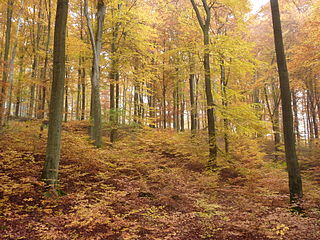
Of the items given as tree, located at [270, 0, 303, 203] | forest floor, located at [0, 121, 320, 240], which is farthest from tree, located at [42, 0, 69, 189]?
tree, located at [270, 0, 303, 203]

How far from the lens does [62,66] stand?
616cm

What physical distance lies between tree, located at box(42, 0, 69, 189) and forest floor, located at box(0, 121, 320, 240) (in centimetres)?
46

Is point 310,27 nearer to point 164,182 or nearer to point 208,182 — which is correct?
point 208,182

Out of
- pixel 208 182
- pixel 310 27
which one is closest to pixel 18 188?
pixel 208 182

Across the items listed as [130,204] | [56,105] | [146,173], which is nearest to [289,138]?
[130,204]

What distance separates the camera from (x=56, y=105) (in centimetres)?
604

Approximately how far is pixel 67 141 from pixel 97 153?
75.6 inches

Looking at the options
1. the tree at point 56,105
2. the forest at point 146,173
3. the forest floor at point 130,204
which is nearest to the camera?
the forest floor at point 130,204

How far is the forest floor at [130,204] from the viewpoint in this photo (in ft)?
14.5

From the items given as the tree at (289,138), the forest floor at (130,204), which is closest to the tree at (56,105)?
the forest floor at (130,204)

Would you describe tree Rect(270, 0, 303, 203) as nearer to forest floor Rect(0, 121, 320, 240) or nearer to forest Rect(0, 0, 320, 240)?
forest Rect(0, 0, 320, 240)

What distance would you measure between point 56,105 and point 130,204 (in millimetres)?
3557

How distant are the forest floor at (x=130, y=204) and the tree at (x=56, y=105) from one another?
0.46 m

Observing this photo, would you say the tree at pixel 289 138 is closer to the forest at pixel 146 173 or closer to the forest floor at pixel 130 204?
the forest at pixel 146 173
